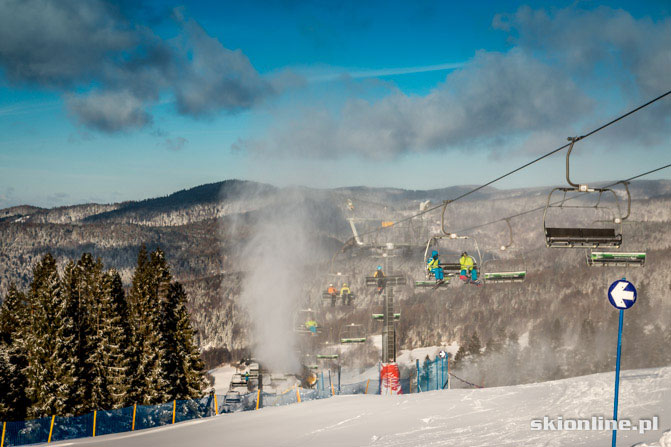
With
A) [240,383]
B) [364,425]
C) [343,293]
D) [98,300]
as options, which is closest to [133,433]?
[364,425]

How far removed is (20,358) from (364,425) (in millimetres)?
31047

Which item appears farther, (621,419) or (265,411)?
(265,411)

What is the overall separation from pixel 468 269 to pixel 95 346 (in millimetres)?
29037

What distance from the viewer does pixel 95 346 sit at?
136 ft

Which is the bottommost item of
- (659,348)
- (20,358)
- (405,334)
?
(405,334)

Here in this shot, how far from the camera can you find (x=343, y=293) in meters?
38.9

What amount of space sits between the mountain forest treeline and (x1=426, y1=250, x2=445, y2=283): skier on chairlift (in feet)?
80.5

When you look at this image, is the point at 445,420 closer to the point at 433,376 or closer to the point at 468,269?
the point at 468,269

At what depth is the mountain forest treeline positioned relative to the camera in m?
37.5

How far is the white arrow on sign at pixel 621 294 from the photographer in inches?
467

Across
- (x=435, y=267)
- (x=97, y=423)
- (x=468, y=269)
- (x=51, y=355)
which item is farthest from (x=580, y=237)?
(x=51, y=355)

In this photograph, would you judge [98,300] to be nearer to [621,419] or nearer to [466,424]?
[466,424]

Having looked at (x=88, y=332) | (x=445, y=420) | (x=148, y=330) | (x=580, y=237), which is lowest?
(x=88, y=332)

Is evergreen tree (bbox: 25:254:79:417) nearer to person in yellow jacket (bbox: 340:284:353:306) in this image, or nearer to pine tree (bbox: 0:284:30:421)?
pine tree (bbox: 0:284:30:421)
